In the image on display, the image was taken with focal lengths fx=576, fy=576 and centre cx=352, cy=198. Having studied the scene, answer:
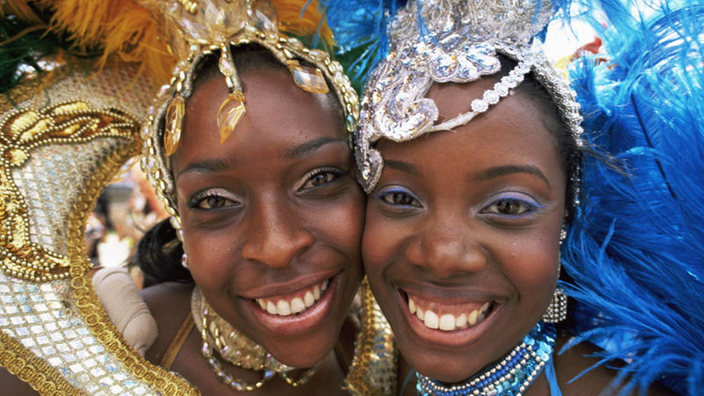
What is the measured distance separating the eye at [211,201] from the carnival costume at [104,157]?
0.57 ft

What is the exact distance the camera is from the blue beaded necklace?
5.51ft

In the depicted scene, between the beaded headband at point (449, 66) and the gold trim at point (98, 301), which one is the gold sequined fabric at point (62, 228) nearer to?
the gold trim at point (98, 301)

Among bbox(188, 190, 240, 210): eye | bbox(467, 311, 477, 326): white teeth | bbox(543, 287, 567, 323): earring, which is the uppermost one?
bbox(188, 190, 240, 210): eye

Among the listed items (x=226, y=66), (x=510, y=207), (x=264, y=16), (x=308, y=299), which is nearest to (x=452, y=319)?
(x=510, y=207)

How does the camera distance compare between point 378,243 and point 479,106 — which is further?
point 378,243

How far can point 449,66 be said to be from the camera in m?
1.55

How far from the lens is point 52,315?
1.88 m

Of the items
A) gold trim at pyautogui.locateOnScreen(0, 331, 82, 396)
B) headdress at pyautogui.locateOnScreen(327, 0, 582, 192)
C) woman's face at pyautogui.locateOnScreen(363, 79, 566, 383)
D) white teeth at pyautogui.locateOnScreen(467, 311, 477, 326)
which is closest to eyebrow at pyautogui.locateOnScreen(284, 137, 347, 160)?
headdress at pyautogui.locateOnScreen(327, 0, 582, 192)

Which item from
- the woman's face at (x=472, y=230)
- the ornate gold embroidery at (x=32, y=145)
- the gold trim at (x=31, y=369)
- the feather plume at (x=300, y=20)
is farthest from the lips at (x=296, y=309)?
the feather plume at (x=300, y=20)

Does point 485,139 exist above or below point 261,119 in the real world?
above

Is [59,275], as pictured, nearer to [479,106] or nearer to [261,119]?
[261,119]

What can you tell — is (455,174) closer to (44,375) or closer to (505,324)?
(505,324)

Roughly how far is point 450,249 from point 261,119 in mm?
665

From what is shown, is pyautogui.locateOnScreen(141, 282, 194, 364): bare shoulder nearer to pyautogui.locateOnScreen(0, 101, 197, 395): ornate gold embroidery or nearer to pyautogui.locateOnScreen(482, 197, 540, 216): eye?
pyautogui.locateOnScreen(0, 101, 197, 395): ornate gold embroidery
